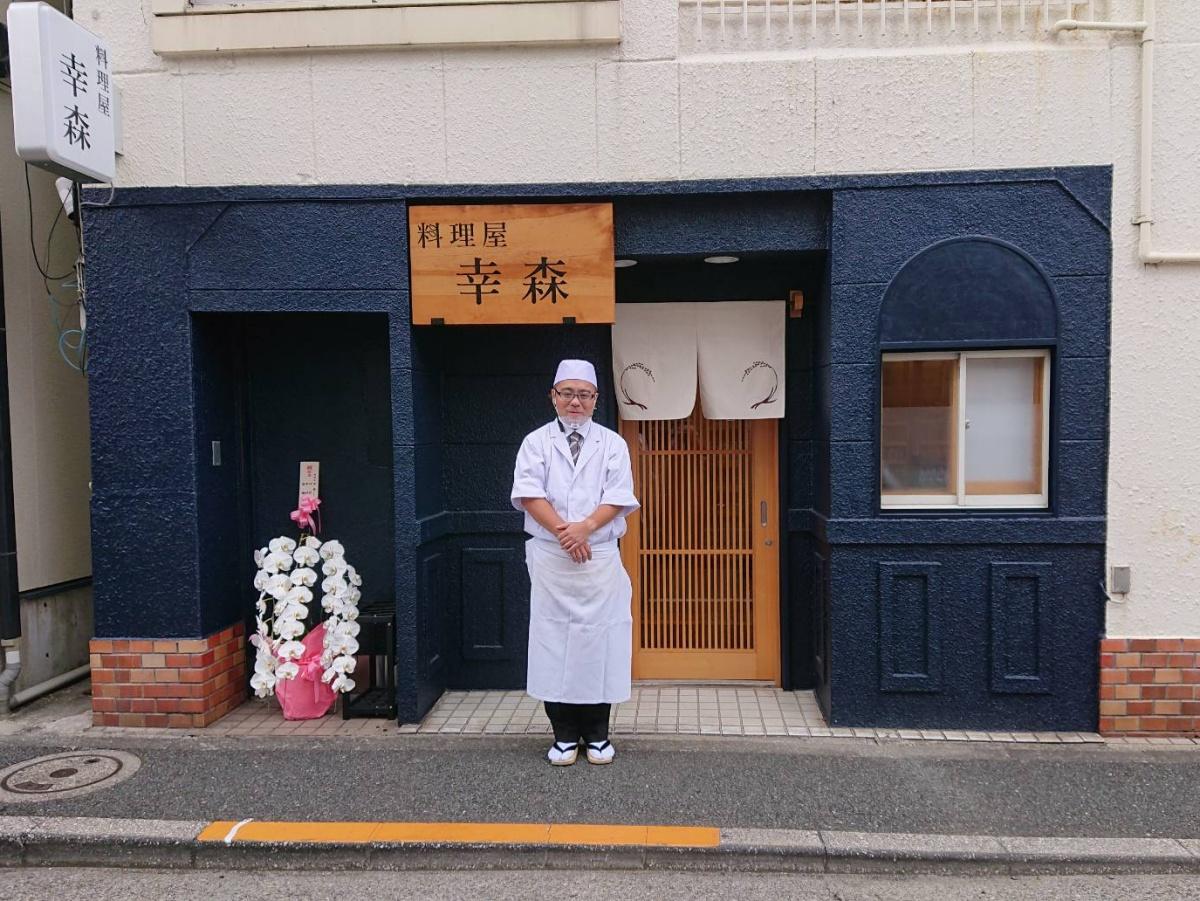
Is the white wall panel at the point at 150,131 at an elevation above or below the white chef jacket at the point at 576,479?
above

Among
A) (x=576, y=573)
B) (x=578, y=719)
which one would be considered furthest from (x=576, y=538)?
→ (x=578, y=719)

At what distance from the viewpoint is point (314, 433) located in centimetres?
612

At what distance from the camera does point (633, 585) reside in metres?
6.34

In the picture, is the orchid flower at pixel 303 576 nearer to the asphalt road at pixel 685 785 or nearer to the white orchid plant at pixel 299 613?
the white orchid plant at pixel 299 613

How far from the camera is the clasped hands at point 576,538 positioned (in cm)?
473

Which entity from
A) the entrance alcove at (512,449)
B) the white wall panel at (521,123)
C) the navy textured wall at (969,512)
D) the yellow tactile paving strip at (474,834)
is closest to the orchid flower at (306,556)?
the entrance alcove at (512,449)

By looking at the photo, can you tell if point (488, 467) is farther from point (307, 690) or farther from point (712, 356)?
point (307, 690)

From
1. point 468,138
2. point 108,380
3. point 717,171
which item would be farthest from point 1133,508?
point 108,380

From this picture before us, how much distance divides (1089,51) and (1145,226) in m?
1.07

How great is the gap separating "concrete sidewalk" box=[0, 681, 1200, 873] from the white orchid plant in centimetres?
43

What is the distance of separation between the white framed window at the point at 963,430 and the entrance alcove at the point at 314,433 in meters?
3.38

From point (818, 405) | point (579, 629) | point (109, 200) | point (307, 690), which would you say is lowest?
point (307, 690)

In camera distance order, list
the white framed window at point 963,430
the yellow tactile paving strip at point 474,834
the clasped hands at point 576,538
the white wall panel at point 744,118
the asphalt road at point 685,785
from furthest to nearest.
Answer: the white framed window at point 963,430 < the white wall panel at point 744,118 < the clasped hands at point 576,538 < the asphalt road at point 685,785 < the yellow tactile paving strip at point 474,834

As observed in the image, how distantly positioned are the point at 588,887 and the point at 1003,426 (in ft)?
11.9
